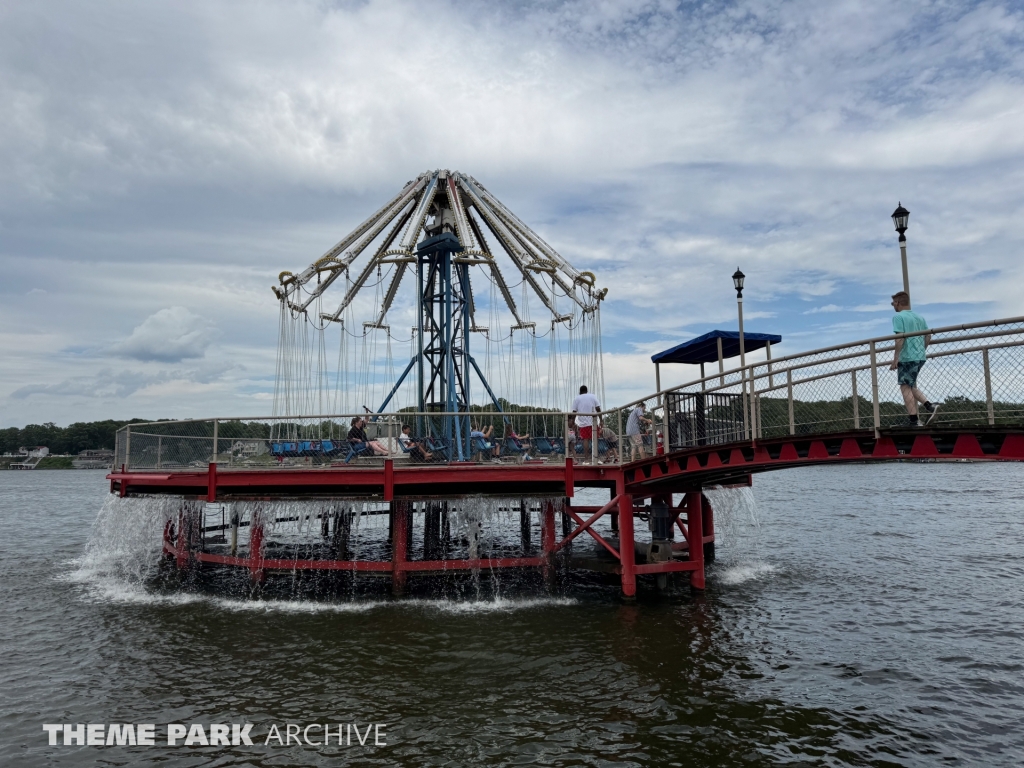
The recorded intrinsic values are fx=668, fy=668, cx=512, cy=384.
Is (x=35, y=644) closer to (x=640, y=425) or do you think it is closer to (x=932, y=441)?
(x=640, y=425)

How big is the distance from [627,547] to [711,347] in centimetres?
643

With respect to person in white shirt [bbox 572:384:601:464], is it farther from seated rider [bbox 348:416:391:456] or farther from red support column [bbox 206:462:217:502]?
red support column [bbox 206:462:217:502]

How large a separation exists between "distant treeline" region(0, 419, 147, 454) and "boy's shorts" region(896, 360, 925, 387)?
15542 centimetres

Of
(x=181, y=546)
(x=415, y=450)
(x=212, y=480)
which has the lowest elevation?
(x=181, y=546)

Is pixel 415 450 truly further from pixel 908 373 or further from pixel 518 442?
pixel 908 373

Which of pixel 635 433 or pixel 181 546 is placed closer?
pixel 635 433

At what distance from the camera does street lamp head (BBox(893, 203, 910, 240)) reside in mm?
11953

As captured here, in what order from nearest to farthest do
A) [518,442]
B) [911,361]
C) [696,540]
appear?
[911,361] → [696,540] → [518,442]

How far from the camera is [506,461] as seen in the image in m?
17.1

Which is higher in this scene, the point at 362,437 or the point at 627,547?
the point at 362,437

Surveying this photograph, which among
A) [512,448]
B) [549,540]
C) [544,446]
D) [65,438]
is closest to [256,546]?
[512,448]

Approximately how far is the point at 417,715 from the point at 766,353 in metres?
14.1

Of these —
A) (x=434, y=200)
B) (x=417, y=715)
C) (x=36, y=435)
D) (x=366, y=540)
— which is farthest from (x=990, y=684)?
(x=36, y=435)

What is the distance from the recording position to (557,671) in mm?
11773
